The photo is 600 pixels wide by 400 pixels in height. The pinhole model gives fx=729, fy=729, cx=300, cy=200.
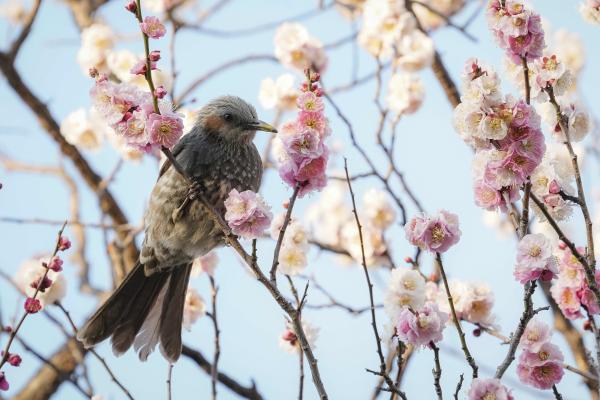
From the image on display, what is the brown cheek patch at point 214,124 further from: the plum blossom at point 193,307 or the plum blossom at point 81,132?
the plum blossom at point 81,132

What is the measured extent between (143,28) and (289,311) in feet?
3.09

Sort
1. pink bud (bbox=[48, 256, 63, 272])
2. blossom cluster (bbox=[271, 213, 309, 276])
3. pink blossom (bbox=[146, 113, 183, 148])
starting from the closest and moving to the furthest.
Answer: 1. pink blossom (bbox=[146, 113, 183, 148])
2. pink bud (bbox=[48, 256, 63, 272])
3. blossom cluster (bbox=[271, 213, 309, 276])

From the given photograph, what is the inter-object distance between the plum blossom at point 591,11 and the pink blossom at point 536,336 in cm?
137

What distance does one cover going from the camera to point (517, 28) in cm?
224

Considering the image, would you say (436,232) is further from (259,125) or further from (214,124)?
(214,124)

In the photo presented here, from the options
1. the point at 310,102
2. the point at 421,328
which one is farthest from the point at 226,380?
the point at 310,102

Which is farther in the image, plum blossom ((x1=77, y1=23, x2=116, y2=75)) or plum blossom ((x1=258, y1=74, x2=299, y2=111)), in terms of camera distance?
plum blossom ((x1=77, y1=23, x2=116, y2=75))

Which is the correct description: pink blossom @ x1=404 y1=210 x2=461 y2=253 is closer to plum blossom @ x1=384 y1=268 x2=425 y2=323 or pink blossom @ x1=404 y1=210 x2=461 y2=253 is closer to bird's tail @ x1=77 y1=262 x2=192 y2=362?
plum blossom @ x1=384 y1=268 x2=425 y2=323

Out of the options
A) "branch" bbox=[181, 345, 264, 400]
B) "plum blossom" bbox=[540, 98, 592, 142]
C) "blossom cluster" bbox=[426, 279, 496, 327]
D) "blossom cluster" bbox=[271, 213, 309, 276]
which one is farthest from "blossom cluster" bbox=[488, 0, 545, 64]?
"branch" bbox=[181, 345, 264, 400]

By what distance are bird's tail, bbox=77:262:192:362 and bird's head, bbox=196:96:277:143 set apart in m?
0.82

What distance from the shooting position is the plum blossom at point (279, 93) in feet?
15.8

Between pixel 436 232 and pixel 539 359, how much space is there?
51 centimetres

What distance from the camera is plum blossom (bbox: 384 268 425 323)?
2.71 metres

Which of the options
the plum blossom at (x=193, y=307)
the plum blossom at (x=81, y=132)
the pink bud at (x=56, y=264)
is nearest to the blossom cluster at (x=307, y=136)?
the pink bud at (x=56, y=264)
